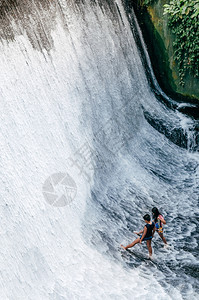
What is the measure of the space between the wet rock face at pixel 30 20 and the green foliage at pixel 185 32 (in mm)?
2998

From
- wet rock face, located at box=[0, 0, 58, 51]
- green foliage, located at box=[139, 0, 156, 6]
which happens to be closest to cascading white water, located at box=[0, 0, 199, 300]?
wet rock face, located at box=[0, 0, 58, 51]

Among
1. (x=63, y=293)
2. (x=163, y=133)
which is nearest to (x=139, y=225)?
(x=63, y=293)

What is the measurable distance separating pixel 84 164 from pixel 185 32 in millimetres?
4090

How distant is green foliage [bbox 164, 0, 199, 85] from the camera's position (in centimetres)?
695

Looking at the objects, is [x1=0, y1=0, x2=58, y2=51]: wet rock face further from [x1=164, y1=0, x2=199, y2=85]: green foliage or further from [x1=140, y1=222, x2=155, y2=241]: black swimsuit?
[x1=140, y1=222, x2=155, y2=241]: black swimsuit

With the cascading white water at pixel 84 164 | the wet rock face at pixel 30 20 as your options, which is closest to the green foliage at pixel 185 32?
the cascading white water at pixel 84 164

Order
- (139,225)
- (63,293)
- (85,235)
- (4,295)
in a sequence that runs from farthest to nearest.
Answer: (139,225), (85,235), (63,293), (4,295)

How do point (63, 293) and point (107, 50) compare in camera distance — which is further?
point (107, 50)

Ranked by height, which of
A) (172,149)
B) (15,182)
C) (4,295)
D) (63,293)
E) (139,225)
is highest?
(15,182)

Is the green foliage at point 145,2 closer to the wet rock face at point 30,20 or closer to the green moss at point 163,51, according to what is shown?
the green moss at point 163,51

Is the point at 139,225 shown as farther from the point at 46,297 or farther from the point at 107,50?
the point at 107,50

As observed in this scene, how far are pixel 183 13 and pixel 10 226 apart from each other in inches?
231

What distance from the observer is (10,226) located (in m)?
3.67

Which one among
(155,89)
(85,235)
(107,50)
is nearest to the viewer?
(85,235)
